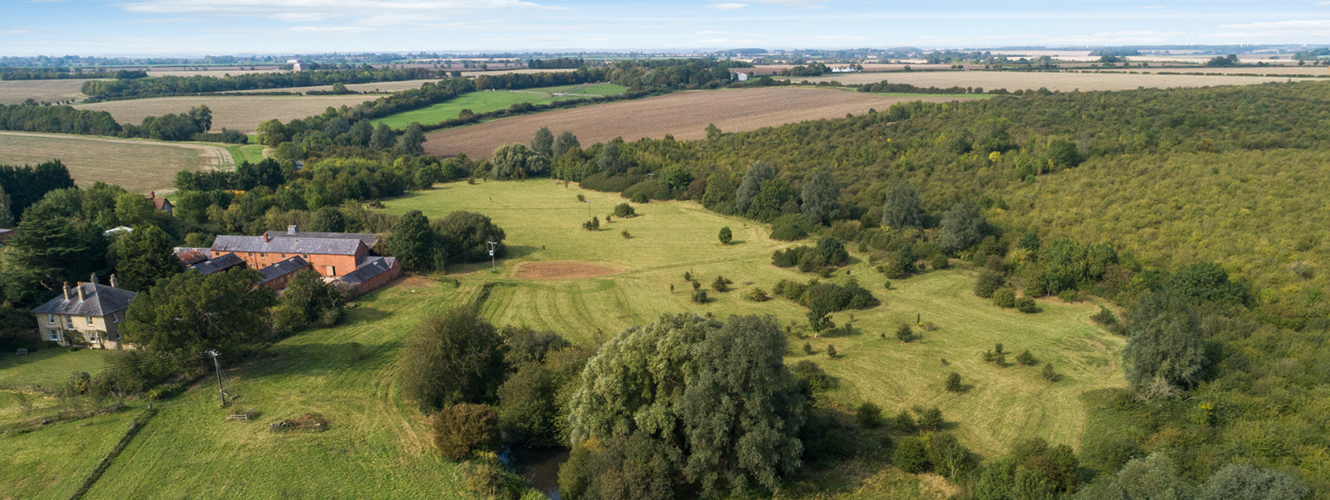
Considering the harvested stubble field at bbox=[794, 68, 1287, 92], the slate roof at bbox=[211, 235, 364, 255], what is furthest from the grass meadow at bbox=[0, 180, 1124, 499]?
the harvested stubble field at bbox=[794, 68, 1287, 92]

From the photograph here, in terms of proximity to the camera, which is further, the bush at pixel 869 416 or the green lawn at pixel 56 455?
the bush at pixel 869 416

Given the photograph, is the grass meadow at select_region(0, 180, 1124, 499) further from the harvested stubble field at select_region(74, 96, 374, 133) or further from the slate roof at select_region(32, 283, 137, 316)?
the harvested stubble field at select_region(74, 96, 374, 133)

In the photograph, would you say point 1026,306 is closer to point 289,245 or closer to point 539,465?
point 539,465

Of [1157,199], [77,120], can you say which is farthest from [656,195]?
[77,120]

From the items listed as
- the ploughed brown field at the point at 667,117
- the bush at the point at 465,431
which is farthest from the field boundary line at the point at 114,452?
the ploughed brown field at the point at 667,117

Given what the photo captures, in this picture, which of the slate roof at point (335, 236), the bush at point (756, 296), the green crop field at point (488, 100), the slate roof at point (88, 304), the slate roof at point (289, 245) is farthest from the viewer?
the green crop field at point (488, 100)

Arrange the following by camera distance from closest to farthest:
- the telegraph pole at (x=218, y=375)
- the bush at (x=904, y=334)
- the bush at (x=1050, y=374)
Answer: the telegraph pole at (x=218, y=375) → the bush at (x=1050, y=374) → the bush at (x=904, y=334)

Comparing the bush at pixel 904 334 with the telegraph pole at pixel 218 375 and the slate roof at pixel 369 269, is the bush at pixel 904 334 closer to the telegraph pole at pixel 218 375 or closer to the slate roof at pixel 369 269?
the telegraph pole at pixel 218 375

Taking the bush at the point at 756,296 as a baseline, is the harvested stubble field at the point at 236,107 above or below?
above
